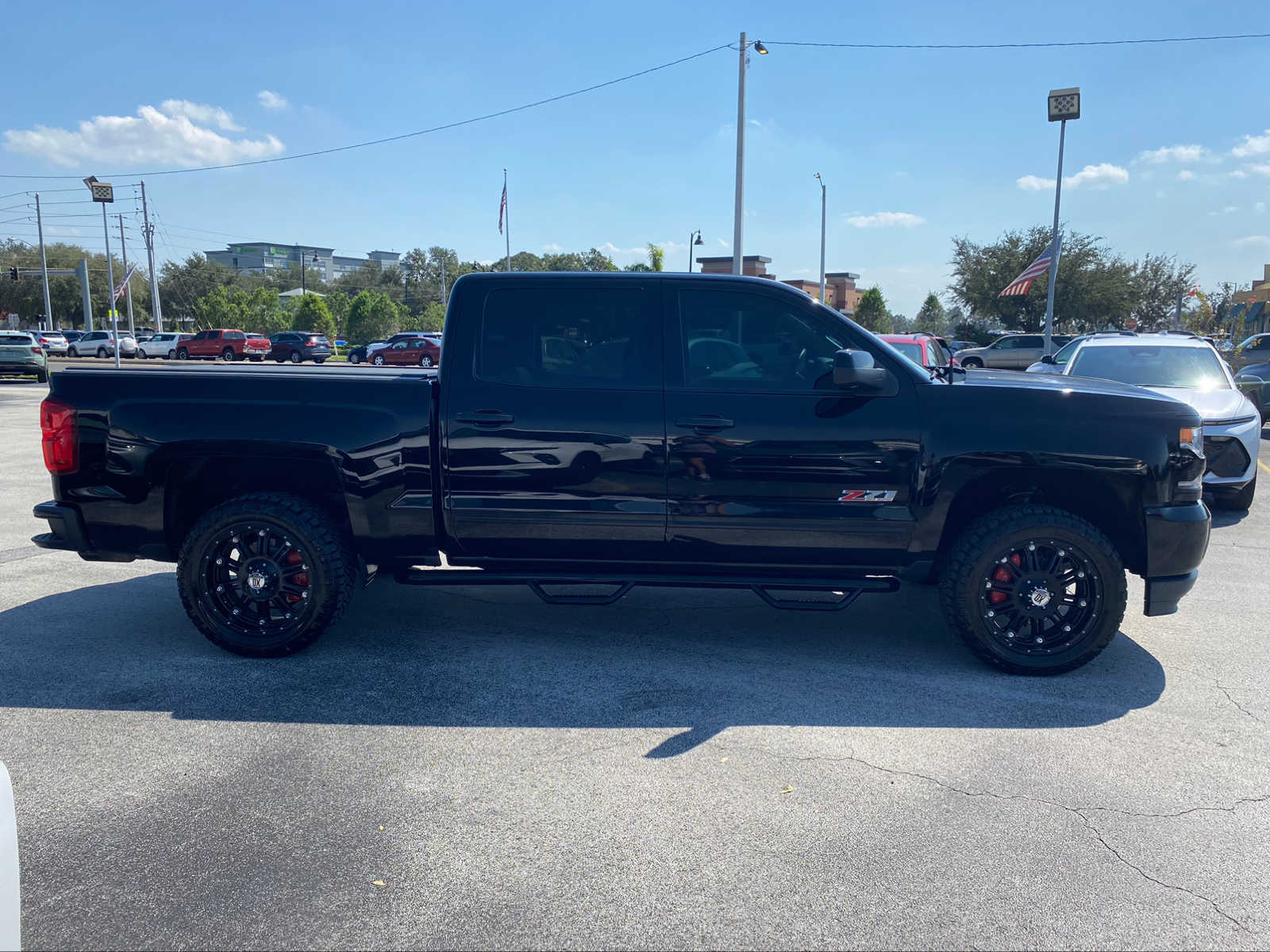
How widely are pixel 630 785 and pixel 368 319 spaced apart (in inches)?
2308

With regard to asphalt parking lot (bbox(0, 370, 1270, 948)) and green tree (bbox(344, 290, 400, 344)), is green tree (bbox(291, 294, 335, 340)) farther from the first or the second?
asphalt parking lot (bbox(0, 370, 1270, 948))

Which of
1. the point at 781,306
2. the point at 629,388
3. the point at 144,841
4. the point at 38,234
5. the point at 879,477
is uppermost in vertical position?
the point at 38,234

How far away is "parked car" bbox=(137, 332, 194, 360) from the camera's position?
47188 millimetres

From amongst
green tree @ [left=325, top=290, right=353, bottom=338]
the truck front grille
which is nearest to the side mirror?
the truck front grille

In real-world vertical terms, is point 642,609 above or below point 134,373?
below

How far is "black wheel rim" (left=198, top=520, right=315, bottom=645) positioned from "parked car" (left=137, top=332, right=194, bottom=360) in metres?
47.2

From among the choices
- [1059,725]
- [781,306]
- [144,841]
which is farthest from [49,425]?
[1059,725]

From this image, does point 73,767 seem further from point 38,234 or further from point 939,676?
point 38,234

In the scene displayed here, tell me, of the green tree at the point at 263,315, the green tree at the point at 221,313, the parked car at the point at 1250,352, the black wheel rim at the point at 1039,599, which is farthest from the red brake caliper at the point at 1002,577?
the green tree at the point at 221,313

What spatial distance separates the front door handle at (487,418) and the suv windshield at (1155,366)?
7.39 meters

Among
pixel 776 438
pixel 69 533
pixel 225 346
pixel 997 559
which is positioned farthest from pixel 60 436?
pixel 225 346

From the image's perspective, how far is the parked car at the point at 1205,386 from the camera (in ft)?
28.5

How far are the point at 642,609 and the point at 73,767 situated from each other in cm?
319

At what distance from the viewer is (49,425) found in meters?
4.84
